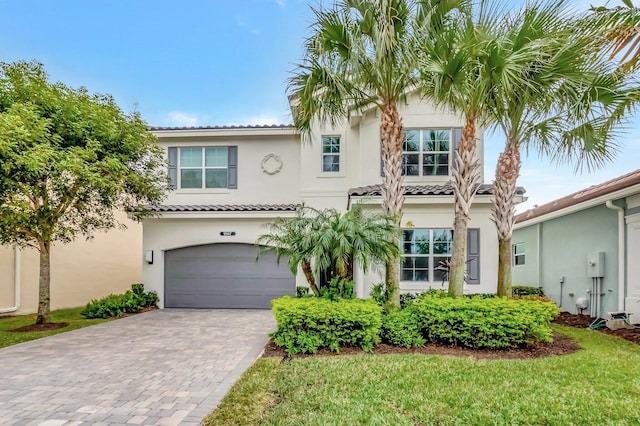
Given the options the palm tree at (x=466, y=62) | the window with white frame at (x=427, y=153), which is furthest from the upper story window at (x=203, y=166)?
the palm tree at (x=466, y=62)

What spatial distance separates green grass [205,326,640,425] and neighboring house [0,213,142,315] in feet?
36.6

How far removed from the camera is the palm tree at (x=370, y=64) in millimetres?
7461

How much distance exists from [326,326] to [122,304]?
8590 millimetres

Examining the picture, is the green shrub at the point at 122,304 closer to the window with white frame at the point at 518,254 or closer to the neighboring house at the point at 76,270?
the neighboring house at the point at 76,270

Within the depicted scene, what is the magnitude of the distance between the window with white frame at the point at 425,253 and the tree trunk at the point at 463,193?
3.35 meters

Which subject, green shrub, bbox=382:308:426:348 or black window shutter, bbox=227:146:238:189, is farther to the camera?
black window shutter, bbox=227:146:238:189

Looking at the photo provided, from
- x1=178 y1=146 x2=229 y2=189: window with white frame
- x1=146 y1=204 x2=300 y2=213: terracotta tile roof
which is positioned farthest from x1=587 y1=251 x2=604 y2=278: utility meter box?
x1=178 y1=146 x2=229 y2=189: window with white frame

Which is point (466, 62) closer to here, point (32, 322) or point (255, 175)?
point (255, 175)

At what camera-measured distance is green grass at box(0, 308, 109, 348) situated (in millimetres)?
8852

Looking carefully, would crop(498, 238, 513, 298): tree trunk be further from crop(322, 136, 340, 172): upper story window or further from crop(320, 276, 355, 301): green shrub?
crop(322, 136, 340, 172): upper story window

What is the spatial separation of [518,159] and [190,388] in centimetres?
848

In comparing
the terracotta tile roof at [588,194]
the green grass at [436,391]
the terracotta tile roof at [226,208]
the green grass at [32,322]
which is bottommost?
the green grass at [32,322]

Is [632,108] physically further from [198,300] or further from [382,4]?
[198,300]

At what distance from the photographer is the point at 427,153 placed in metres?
12.9
